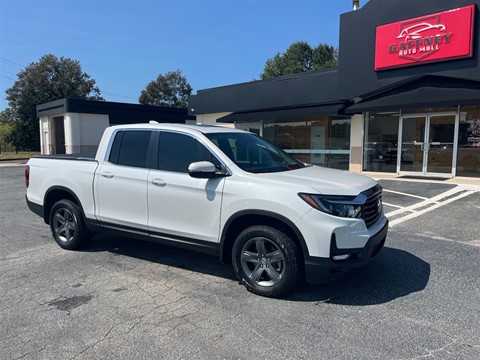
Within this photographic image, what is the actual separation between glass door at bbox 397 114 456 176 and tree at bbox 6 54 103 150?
44.0 m

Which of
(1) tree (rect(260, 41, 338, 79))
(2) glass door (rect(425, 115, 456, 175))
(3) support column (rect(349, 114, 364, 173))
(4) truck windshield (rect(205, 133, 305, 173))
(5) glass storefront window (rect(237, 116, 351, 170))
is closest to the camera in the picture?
(4) truck windshield (rect(205, 133, 305, 173))

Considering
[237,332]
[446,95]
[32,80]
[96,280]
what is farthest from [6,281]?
[32,80]

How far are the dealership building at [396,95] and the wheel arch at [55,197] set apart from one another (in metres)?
11.2

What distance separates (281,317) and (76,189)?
3.59 metres

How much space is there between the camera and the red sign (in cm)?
1239

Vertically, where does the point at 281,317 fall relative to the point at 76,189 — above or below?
below

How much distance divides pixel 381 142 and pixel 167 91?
55057 mm

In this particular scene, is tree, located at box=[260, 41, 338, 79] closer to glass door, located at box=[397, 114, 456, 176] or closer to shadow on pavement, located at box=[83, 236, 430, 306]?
glass door, located at box=[397, 114, 456, 176]

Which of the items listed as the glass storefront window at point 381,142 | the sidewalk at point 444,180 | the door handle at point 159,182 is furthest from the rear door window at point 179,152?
the glass storefront window at point 381,142

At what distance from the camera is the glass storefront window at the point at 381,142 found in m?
15.2

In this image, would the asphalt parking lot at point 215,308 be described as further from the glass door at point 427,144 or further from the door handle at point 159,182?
the glass door at point 427,144

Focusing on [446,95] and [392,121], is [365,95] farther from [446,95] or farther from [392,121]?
[446,95]

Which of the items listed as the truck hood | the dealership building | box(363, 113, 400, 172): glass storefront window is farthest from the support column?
the truck hood

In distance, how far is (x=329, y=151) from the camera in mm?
17719
